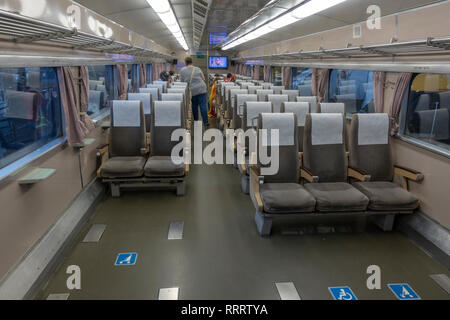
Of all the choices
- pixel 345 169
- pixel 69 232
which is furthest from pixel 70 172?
pixel 345 169

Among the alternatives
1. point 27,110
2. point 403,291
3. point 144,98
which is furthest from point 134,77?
point 403,291

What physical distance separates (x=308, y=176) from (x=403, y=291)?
1.64 m

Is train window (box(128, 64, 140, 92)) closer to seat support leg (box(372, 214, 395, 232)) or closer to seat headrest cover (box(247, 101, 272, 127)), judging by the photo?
seat headrest cover (box(247, 101, 272, 127))

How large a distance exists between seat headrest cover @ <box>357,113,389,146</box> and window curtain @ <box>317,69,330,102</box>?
3.52 m

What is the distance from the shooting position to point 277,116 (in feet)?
13.9

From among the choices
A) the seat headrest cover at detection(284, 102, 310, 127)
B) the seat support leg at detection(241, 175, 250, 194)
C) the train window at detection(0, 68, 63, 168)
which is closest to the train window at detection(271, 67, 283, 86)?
the seat headrest cover at detection(284, 102, 310, 127)

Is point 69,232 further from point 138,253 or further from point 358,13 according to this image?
point 358,13

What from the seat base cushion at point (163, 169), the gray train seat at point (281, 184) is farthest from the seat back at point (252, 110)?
the seat base cushion at point (163, 169)

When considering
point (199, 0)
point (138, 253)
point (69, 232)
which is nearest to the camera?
point (138, 253)

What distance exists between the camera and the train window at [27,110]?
3414mm

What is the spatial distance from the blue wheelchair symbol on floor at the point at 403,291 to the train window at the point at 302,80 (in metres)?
8.20

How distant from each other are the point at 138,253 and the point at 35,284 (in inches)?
37.7

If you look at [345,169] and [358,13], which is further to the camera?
[358,13]

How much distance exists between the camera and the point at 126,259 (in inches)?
130
